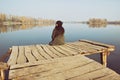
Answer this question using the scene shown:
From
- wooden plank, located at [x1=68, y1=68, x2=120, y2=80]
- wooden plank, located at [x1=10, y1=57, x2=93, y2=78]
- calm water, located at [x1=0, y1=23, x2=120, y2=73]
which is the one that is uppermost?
wooden plank, located at [x1=10, y1=57, x2=93, y2=78]

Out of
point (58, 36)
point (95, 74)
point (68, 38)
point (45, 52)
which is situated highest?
point (58, 36)

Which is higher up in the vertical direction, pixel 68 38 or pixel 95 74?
pixel 95 74

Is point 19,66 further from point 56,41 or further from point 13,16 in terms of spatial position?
point 13,16

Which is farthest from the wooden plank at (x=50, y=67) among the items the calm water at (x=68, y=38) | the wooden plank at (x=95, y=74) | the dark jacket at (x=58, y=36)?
the calm water at (x=68, y=38)

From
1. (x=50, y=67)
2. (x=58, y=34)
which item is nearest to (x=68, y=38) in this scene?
(x=58, y=34)

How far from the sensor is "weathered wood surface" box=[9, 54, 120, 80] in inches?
187

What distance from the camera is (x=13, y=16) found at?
131 m

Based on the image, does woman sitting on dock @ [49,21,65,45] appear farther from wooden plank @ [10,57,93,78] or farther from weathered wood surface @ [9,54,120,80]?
weathered wood surface @ [9,54,120,80]

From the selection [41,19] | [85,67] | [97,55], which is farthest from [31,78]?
[41,19]

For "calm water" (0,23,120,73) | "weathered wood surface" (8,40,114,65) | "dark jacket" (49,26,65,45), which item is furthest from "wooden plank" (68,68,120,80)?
"calm water" (0,23,120,73)

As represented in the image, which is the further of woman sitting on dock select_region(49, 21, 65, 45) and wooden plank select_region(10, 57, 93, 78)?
woman sitting on dock select_region(49, 21, 65, 45)

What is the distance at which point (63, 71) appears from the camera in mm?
5203

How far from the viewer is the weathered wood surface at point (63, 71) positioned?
475 cm

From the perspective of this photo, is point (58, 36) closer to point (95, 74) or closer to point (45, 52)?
point (45, 52)
